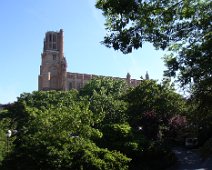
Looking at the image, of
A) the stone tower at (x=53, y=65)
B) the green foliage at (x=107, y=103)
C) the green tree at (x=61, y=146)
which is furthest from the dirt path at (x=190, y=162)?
the stone tower at (x=53, y=65)

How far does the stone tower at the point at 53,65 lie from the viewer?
376 feet

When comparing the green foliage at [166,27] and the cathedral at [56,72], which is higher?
the cathedral at [56,72]

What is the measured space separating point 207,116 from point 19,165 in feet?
32.1

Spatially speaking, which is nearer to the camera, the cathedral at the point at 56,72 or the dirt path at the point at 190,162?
the dirt path at the point at 190,162

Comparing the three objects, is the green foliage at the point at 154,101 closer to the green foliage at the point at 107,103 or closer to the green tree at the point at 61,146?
the green foliage at the point at 107,103

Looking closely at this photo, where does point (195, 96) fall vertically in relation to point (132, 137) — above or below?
above

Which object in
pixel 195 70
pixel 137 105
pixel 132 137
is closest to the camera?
pixel 195 70

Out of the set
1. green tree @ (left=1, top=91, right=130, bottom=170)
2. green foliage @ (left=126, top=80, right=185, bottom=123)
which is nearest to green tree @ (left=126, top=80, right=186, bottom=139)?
green foliage @ (left=126, top=80, right=185, bottom=123)

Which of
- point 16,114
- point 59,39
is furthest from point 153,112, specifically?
point 59,39

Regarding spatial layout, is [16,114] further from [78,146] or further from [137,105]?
[78,146]

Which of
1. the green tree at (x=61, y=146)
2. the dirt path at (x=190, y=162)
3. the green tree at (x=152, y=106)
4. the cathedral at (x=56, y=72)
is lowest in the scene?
the dirt path at (x=190, y=162)

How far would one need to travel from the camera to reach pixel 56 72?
382 ft

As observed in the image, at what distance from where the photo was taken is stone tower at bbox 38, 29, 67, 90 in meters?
115

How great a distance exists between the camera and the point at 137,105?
3991 centimetres
